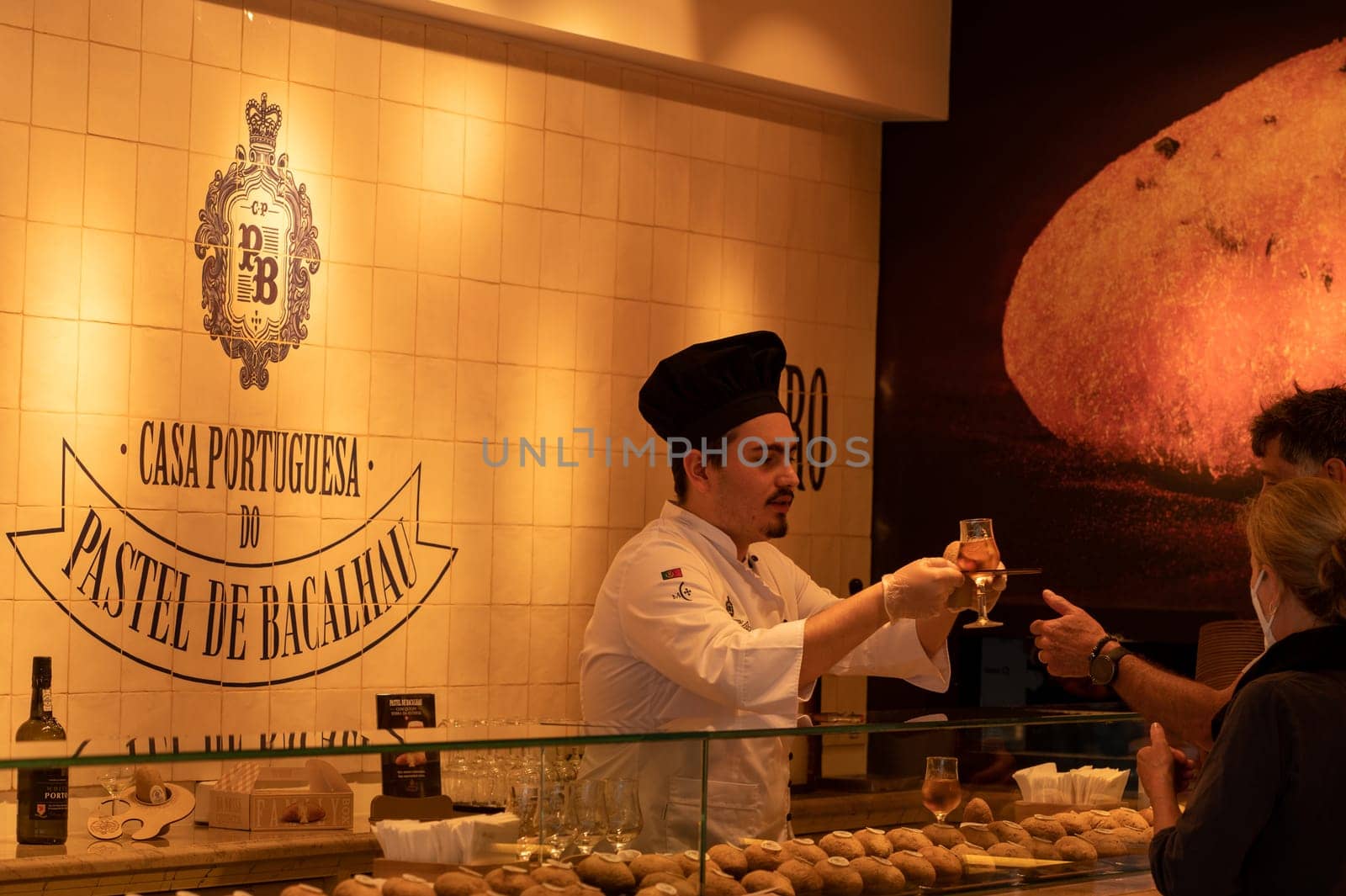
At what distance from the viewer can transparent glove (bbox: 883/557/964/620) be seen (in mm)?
2520

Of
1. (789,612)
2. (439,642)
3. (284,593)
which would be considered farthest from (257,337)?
(789,612)

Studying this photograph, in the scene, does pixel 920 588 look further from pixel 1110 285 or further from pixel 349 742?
pixel 1110 285

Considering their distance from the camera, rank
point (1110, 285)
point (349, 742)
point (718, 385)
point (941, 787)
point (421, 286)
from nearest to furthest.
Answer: point (349, 742) < point (941, 787) < point (718, 385) < point (421, 286) < point (1110, 285)

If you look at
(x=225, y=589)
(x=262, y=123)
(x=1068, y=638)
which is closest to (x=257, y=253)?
(x=262, y=123)

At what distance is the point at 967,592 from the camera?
2.61 m

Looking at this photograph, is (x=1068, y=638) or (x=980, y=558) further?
(x=1068, y=638)

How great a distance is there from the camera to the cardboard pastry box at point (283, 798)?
1762 mm

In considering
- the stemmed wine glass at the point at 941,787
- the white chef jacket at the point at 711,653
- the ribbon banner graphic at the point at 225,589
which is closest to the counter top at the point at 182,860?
the white chef jacket at the point at 711,653

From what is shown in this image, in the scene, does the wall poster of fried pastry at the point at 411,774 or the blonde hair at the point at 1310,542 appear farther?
the blonde hair at the point at 1310,542

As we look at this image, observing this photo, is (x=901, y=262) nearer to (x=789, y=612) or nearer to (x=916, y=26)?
(x=916, y=26)

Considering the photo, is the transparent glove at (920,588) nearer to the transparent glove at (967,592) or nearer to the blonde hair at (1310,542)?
the transparent glove at (967,592)

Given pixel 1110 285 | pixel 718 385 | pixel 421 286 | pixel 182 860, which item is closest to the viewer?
pixel 182 860

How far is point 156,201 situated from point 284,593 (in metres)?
1.13

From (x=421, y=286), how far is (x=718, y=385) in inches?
75.2
